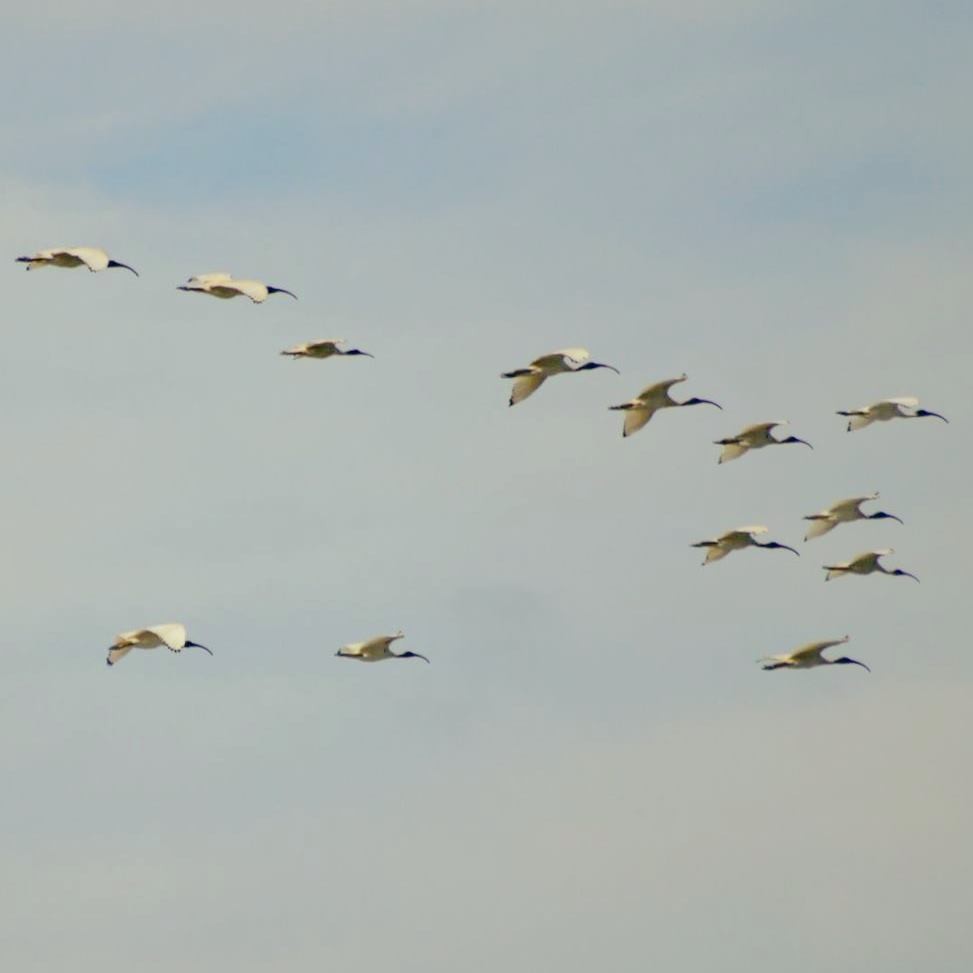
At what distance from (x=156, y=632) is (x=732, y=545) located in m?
18.9

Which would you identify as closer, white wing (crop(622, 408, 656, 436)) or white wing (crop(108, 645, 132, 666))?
white wing (crop(108, 645, 132, 666))

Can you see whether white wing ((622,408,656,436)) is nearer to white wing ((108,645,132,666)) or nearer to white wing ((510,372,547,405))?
white wing ((510,372,547,405))

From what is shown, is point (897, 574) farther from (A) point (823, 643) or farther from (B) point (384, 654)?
(B) point (384, 654)

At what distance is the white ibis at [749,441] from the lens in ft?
290

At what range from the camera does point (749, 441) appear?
3506 inches

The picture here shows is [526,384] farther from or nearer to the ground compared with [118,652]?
farther from the ground

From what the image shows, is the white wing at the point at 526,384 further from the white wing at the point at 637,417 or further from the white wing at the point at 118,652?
the white wing at the point at 118,652

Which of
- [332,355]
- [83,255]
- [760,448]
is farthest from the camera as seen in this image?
[760,448]

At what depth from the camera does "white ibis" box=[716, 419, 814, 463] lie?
88375 mm

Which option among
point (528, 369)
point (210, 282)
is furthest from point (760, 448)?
point (210, 282)

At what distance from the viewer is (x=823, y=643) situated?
282ft

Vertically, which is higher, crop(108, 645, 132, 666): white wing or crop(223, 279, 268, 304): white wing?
crop(223, 279, 268, 304): white wing

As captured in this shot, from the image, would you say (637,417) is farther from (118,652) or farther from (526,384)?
(118,652)

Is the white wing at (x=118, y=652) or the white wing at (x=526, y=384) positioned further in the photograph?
the white wing at (x=526, y=384)
